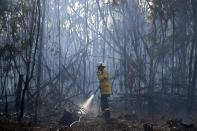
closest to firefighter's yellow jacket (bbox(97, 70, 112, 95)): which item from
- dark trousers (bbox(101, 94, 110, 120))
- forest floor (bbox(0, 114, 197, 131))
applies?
dark trousers (bbox(101, 94, 110, 120))

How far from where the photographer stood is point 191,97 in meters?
19.2

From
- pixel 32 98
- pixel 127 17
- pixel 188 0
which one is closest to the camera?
pixel 32 98

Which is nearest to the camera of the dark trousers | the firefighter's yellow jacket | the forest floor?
the forest floor

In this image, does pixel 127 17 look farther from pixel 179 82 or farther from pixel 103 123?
pixel 103 123

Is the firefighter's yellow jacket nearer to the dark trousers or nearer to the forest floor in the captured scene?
the dark trousers

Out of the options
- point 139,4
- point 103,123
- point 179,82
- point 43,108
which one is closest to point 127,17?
point 139,4

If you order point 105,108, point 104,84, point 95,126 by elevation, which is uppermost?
point 104,84

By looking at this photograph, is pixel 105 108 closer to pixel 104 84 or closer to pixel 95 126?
pixel 104 84

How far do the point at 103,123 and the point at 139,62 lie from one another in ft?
28.6

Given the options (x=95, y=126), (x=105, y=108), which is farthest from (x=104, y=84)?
(x=95, y=126)

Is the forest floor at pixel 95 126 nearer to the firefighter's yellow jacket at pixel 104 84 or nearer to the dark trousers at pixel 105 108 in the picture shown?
the dark trousers at pixel 105 108

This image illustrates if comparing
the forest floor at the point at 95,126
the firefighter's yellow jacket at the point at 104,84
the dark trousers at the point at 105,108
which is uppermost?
the firefighter's yellow jacket at the point at 104,84

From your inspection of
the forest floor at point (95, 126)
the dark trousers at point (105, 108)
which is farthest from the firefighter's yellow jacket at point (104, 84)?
the forest floor at point (95, 126)

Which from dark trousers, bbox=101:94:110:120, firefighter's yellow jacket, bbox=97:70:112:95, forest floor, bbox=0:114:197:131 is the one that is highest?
firefighter's yellow jacket, bbox=97:70:112:95
